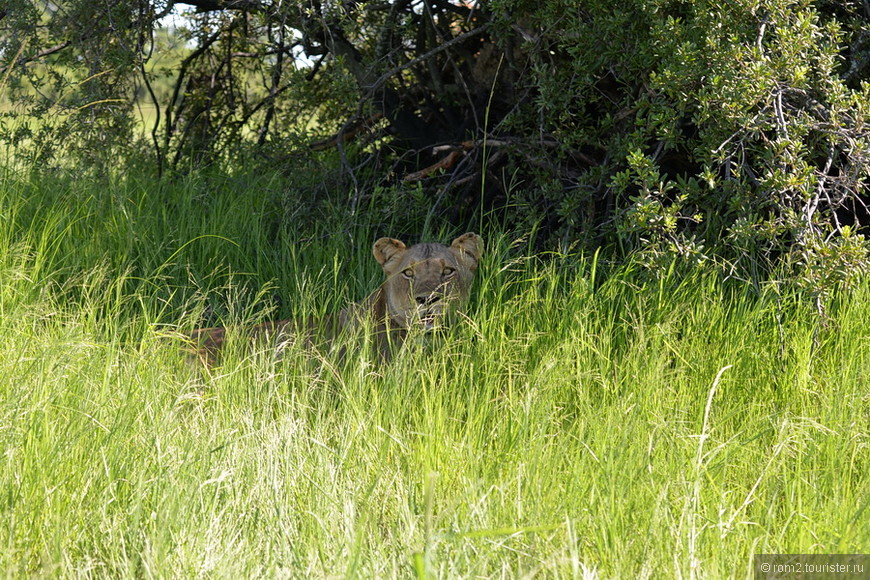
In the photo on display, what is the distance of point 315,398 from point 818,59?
2619 millimetres

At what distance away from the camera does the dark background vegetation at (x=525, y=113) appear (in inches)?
159

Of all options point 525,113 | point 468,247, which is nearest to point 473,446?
point 468,247

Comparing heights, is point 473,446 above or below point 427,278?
below

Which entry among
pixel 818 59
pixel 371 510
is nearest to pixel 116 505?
pixel 371 510

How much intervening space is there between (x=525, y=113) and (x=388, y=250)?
1.46 meters

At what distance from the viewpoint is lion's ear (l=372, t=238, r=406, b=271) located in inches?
180

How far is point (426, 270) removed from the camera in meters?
4.33

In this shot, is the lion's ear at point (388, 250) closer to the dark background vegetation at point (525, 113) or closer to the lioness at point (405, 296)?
the lioness at point (405, 296)

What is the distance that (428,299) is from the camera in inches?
163

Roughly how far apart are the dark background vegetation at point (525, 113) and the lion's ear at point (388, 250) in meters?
0.50

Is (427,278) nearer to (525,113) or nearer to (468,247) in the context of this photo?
(468,247)

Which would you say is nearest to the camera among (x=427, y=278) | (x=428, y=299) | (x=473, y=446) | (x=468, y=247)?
(x=473, y=446)

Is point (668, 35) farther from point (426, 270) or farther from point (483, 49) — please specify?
point (483, 49)

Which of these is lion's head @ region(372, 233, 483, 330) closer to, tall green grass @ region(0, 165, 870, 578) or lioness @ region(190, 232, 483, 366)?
lioness @ region(190, 232, 483, 366)
